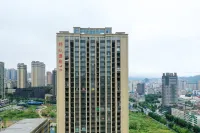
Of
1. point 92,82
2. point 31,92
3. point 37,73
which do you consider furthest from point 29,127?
point 37,73

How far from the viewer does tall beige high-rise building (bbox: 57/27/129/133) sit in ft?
26.4

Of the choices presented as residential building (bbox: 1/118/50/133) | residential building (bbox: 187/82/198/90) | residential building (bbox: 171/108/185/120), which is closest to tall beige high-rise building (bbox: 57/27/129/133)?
residential building (bbox: 1/118/50/133)

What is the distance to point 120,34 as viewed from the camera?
815 centimetres

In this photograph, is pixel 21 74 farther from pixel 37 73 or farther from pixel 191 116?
pixel 191 116

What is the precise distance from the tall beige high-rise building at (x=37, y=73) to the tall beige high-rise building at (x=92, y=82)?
135ft

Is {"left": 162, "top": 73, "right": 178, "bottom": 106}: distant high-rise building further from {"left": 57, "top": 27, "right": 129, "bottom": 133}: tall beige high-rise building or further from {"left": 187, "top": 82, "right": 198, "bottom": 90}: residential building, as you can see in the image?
{"left": 187, "top": 82, "right": 198, "bottom": 90}: residential building

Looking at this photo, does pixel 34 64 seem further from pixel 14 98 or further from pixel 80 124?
pixel 80 124

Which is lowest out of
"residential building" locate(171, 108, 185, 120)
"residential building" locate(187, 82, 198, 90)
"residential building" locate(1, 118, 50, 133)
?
"residential building" locate(171, 108, 185, 120)

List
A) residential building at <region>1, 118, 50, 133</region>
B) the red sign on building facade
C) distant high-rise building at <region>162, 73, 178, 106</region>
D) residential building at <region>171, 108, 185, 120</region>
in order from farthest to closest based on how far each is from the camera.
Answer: distant high-rise building at <region>162, 73, 178, 106</region> → residential building at <region>171, 108, 185, 120</region> → residential building at <region>1, 118, 50, 133</region> → the red sign on building facade

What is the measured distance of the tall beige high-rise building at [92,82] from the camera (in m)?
8.05

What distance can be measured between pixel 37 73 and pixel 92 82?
42.6 m

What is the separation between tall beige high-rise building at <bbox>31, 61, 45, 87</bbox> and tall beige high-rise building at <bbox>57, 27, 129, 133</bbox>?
41.0m

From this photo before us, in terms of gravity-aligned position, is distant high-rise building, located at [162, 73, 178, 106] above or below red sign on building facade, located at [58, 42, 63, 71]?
below

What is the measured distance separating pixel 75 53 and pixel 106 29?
1.37 metres
